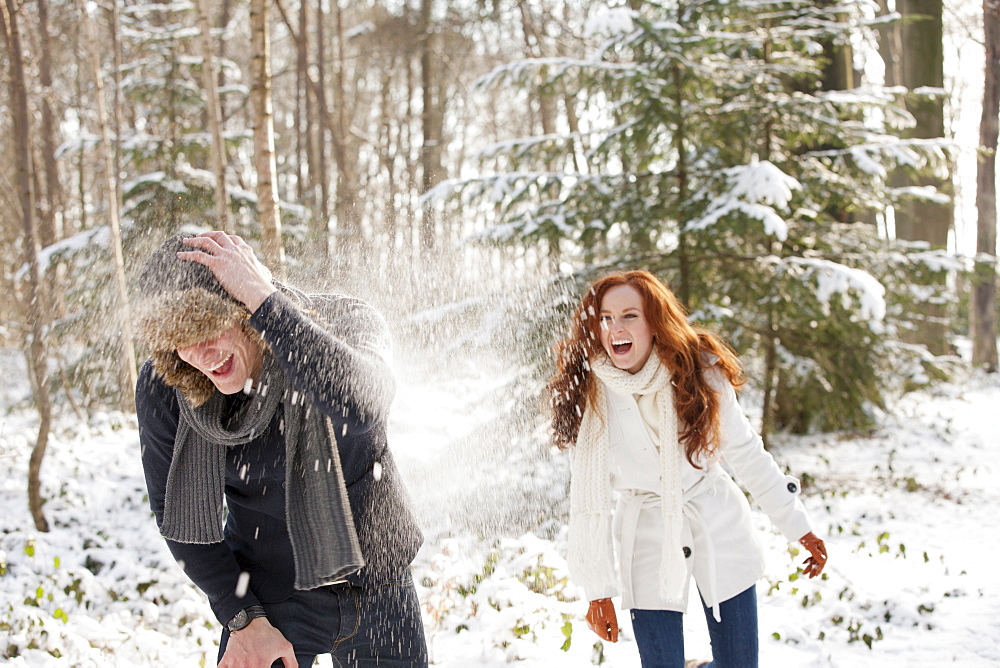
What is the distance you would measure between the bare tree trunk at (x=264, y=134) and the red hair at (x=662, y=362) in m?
4.24

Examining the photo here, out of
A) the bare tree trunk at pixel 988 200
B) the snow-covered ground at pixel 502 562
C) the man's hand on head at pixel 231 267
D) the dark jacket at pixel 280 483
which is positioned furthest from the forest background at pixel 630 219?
the bare tree trunk at pixel 988 200

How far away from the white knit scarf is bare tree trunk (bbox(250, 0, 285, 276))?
4.43m

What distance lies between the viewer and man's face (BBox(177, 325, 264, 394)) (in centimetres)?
175

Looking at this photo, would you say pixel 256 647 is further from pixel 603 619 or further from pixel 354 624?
pixel 603 619

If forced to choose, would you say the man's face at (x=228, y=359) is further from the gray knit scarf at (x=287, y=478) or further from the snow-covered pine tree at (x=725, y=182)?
the snow-covered pine tree at (x=725, y=182)

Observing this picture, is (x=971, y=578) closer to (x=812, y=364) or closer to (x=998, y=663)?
(x=998, y=663)

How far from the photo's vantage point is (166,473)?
6.85ft

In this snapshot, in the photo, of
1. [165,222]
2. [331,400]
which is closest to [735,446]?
[331,400]

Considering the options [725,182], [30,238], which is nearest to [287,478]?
[30,238]

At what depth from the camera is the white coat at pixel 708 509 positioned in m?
2.70

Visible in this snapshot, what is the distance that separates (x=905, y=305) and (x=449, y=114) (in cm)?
1828

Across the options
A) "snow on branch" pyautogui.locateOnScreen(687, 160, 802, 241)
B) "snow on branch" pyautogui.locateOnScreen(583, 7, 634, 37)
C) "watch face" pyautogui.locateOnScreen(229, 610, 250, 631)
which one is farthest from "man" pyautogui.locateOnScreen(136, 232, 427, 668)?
"snow on branch" pyautogui.locateOnScreen(583, 7, 634, 37)

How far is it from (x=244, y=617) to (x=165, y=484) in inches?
17.6

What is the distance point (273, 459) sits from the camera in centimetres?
204
